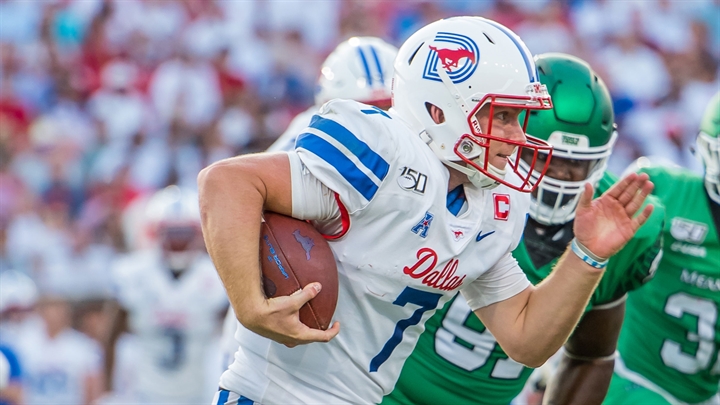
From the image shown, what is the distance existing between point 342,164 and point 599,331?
5.28 feet

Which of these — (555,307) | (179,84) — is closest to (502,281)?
(555,307)

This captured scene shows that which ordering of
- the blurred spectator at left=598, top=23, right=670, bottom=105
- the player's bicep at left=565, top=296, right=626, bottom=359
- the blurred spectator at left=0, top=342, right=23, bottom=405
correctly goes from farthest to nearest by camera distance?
the blurred spectator at left=598, top=23, right=670, bottom=105 → the blurred spectator at left=0, top=342, right=23, bottom=405 → the player's bicep at left=565, top=296, right=626, bottom=359

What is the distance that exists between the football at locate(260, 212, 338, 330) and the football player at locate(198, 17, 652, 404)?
0.16 feet

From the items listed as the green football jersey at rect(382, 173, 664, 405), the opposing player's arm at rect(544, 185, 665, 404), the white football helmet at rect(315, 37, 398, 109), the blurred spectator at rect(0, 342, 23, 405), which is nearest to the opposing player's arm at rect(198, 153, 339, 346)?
the green football jersey at rect(382, 173, 664, 405)

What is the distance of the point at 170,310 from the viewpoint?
270 inches

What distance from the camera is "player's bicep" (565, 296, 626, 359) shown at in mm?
3775

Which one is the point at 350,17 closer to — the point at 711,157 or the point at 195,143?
the point at 195,143

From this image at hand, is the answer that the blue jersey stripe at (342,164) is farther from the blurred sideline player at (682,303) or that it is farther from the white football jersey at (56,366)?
the white football jersey at (56,366)

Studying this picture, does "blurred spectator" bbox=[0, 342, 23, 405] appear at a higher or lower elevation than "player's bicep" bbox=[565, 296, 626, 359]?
lower

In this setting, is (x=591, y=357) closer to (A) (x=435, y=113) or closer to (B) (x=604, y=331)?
(B) (x=604, y=331)

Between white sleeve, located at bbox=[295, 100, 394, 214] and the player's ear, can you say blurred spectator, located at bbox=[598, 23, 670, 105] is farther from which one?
white sleeve, located at bbox=[295, 100, 394, 214]

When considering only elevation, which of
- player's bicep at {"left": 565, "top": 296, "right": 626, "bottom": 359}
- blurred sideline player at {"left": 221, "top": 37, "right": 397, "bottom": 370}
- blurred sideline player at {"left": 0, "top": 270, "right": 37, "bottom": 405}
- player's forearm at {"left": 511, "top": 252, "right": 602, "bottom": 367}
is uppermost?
player's forearm at {"left": 511, "top": 252, "right": 602, "bottom": 367}

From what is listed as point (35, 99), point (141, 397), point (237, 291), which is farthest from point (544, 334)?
point (35, 99)

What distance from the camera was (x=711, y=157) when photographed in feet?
13.8
